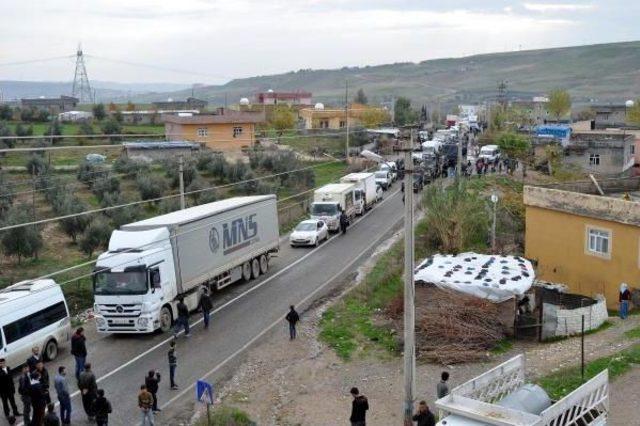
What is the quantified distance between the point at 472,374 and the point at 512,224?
19.4 meters

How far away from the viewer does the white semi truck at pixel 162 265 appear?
67.9 ft

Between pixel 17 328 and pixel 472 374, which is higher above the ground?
pixel 17 328

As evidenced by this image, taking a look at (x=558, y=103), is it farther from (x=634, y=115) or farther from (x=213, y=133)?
(x=213, y=133)

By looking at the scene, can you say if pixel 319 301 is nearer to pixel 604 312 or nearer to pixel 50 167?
pixel 604 312

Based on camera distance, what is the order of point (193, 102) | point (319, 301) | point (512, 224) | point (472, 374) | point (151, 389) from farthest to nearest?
point (193, 102)
point (512, 224)
point (319, 301)
point (472, 374)
point (151, 389)

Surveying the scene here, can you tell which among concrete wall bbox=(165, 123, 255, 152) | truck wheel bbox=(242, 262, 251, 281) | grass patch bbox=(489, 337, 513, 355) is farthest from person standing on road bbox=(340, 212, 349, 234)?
concrete wall bbox=(165, 123, 255, 152)

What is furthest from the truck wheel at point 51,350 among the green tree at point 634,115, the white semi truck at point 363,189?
the green tree at point 634,115

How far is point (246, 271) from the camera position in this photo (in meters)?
28.0

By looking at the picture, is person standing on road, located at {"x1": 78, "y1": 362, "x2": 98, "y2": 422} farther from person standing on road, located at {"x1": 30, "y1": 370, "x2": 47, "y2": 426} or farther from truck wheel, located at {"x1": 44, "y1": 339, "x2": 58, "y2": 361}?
truck wheel, located at {"x1": 44, "y1": 339, "x2": 58, "y2": 361}

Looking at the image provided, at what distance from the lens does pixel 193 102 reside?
132 meters

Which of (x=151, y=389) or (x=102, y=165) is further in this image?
(x=102, y=165)

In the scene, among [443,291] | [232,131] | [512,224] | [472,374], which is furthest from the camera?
[232,131]

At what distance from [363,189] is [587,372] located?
87.1ft

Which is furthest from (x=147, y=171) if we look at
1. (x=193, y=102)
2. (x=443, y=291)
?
(x=193, y=102)
